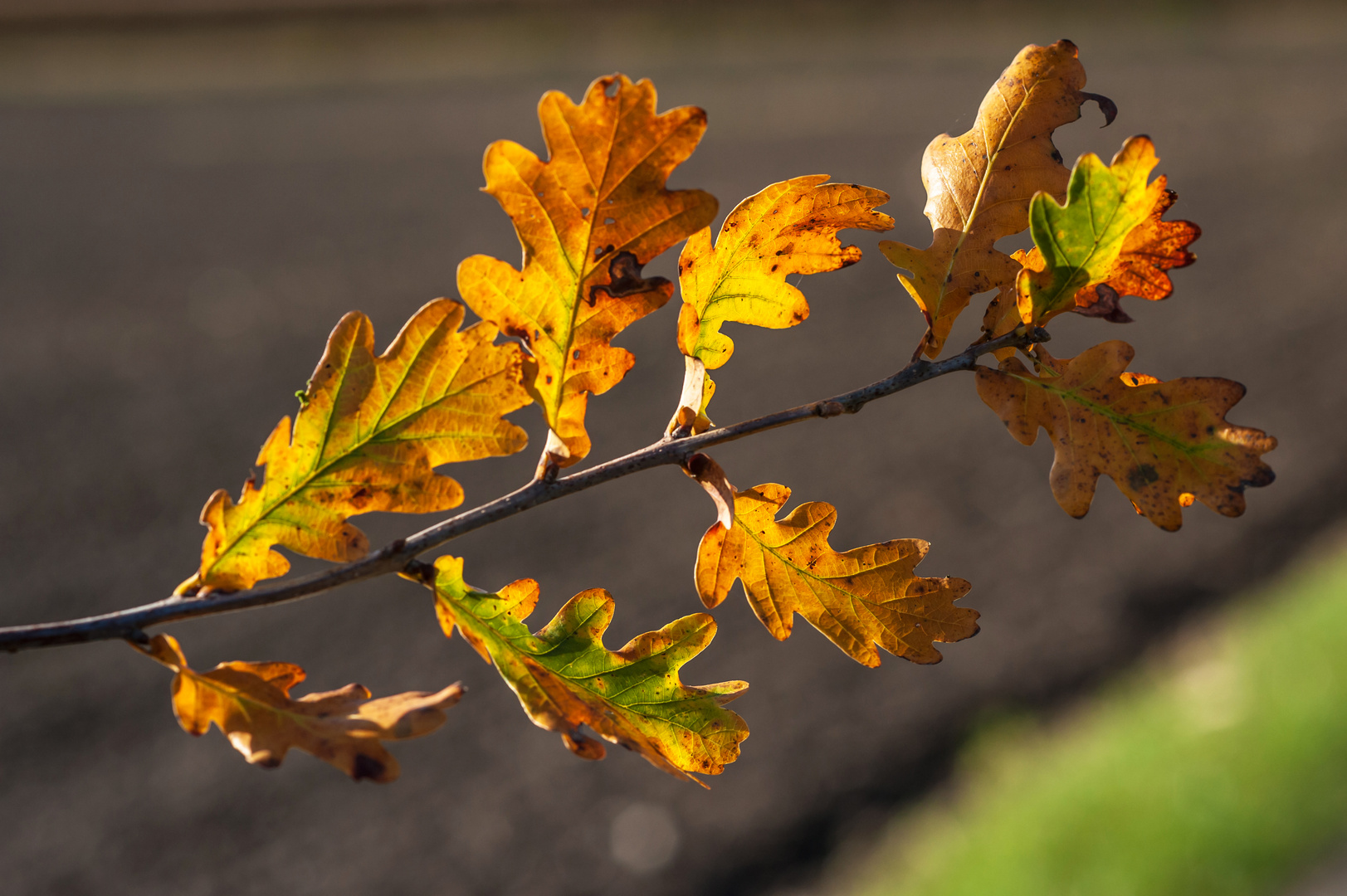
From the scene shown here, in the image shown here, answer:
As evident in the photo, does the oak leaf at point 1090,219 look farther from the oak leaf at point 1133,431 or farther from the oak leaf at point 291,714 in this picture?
the oak leaf at point 291,714

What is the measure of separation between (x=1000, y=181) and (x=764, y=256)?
0.47 ft

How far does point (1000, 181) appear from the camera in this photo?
23.5 inches

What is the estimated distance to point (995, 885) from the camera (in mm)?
2682

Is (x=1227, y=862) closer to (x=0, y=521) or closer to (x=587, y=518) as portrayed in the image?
(x=587, y=518)

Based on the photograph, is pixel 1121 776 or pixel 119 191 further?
pixel 119 191

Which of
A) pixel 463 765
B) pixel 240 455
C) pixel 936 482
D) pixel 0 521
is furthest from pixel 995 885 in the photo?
pixel 0 521

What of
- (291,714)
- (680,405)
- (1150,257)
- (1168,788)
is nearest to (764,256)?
(680,405)

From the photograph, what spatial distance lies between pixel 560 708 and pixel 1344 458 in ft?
17.6

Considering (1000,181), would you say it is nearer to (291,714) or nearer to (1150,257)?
(1150,257)

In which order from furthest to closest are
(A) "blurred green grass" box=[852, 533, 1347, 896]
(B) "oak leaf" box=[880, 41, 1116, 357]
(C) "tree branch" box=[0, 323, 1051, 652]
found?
(A) "blurred green grass" box=[852, 533, 1347, 896]
(B) "oak leaf" box=[880, 41, 1116, 357]
(C) "tree branch" box=[0, 323, 1051, 652]

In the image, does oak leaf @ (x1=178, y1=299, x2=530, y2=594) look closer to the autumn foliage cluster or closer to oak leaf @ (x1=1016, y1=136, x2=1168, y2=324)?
the autumn foliage cluster

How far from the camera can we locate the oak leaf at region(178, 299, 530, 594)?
54 centimetres

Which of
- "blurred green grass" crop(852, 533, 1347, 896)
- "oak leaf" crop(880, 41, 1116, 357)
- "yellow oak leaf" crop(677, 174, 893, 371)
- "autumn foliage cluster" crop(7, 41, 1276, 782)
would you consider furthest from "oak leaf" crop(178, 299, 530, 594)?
"blurred green grass" crop(852, 533, 1347, 896)

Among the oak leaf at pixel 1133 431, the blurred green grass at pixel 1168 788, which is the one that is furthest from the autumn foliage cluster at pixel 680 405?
the blurred green grass at pixel 1168 788
